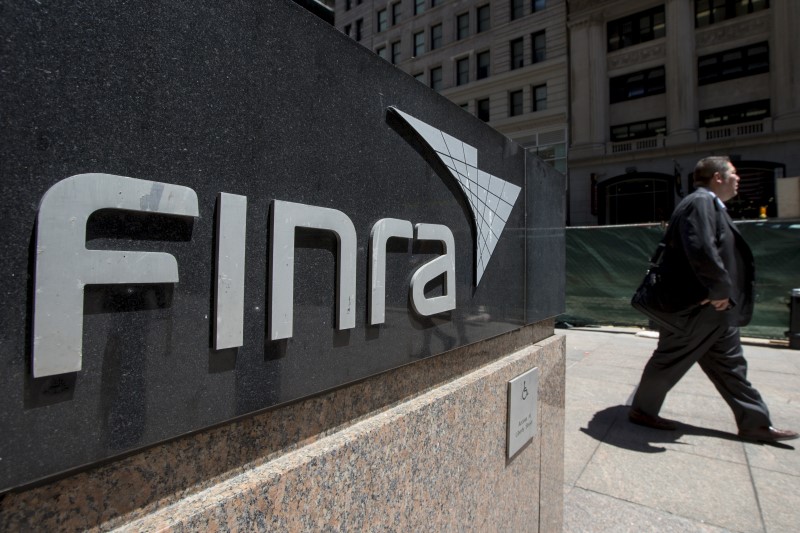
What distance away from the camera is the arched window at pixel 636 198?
2514 cm

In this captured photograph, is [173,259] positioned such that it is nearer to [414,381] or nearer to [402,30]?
[414,381]

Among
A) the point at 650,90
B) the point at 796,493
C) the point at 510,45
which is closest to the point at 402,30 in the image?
the point at 510,45

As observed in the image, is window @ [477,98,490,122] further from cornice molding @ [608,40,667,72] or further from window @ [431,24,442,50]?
cornice molding @ [608,40,667,72]

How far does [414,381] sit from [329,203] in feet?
2.23

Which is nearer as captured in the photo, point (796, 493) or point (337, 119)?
point (337, 119)

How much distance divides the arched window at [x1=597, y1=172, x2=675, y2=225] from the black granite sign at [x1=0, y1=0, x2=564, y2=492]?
90.5 feet

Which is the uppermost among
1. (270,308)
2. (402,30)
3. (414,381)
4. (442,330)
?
(402,30)

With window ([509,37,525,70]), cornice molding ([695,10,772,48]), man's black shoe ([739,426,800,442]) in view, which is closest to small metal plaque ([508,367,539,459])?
man's black shoe ([739,426,800,442])

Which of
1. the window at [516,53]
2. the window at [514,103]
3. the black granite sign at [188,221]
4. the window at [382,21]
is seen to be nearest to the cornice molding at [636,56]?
the window at [516,53]

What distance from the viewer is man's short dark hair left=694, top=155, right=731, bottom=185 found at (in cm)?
399

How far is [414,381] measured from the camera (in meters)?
1.51

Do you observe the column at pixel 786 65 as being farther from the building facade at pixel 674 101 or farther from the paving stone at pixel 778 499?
the paving stone at pixel 778 499

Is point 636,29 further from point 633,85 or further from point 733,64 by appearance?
point 733,64

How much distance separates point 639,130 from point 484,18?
12584mm
